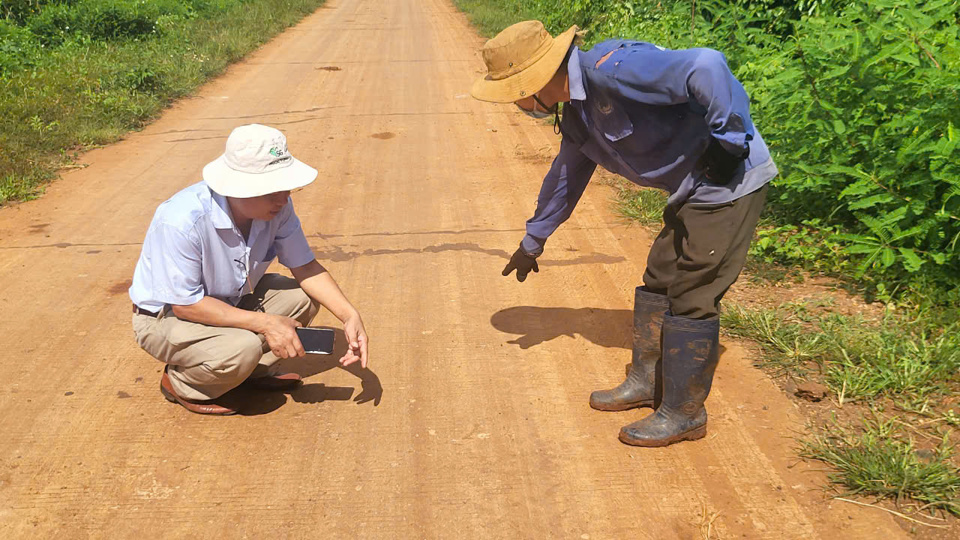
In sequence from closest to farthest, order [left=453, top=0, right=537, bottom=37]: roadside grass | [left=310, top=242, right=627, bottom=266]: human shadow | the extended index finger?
the extended index finger, [left=310, top=242, right=627, bottom=266]: human shadow, [left=453, top=0, right=537, bottom=37]: roadside grass

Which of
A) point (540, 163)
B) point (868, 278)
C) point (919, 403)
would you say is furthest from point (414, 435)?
point (540, 163)

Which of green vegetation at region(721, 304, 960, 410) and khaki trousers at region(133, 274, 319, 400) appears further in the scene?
green vegetation at region(721, 304, 960, 410)

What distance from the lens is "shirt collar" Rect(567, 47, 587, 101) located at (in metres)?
3.04

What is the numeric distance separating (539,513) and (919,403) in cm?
168

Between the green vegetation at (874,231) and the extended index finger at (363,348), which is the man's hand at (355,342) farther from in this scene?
the green vegetation at (874,231)

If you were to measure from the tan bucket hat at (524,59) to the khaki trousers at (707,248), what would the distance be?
2.29 ft

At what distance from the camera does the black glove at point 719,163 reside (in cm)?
287

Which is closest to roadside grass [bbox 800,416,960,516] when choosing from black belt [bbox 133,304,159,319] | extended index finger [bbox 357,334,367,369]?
extended index finger [bbox 357,334,367,369]

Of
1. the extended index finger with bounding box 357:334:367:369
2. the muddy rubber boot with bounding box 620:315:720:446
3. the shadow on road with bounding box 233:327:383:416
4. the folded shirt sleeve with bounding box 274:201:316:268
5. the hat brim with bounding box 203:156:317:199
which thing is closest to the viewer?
the hat brim with bounding box 203:156:317:199

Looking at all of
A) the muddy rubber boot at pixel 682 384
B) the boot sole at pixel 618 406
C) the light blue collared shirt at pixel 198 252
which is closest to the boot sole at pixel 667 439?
the muddy rubber boot at pixel 682 384

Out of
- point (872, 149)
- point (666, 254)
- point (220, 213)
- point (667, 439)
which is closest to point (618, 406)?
point (667, 439)

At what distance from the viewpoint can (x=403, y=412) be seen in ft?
11.6

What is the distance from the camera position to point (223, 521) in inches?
114

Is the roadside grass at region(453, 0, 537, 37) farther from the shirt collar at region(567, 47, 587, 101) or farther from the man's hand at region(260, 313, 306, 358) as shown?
the man's hand at region(260, 313, 306, 358)
